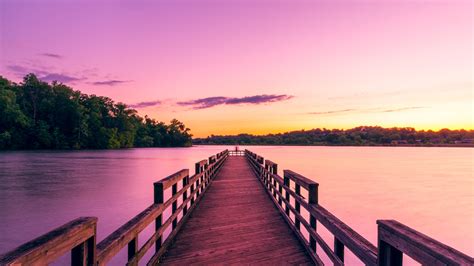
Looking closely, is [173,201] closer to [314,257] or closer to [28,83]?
[314,257]

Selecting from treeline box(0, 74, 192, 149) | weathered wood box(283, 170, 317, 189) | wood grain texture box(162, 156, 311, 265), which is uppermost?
treeline box(0, 74, 192, 149)

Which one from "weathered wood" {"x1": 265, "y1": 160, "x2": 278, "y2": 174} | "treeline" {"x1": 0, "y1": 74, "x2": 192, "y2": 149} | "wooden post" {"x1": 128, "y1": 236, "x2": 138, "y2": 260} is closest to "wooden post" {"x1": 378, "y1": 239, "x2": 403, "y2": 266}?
"wooden post" {"x1": 128, "y1": 236, "x2": 138, "y2": 260}

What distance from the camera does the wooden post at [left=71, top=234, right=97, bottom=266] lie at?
245 centimetres

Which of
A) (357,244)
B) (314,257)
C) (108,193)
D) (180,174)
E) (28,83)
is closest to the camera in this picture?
(357,244)

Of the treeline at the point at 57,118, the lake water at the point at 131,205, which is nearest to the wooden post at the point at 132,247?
the lake water at the point at 131,205

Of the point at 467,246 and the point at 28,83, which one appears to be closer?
the point at 467,246

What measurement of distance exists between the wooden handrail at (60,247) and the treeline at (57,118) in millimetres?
82568

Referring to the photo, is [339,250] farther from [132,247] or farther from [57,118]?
[57,118]

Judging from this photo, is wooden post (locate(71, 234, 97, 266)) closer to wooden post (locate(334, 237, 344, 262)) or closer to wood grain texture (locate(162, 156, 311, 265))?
wood grain texture (locate(162, 156, 311, 265))

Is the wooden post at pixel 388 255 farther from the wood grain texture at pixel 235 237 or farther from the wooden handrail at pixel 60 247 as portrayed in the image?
the wood grain texture at pixel 235 237

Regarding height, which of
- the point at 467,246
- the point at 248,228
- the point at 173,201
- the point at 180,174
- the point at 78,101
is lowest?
the point at 467,246

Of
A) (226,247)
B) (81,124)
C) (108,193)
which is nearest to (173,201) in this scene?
(226,247)

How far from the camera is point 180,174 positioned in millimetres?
6559

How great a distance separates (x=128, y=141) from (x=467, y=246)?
356 feet
